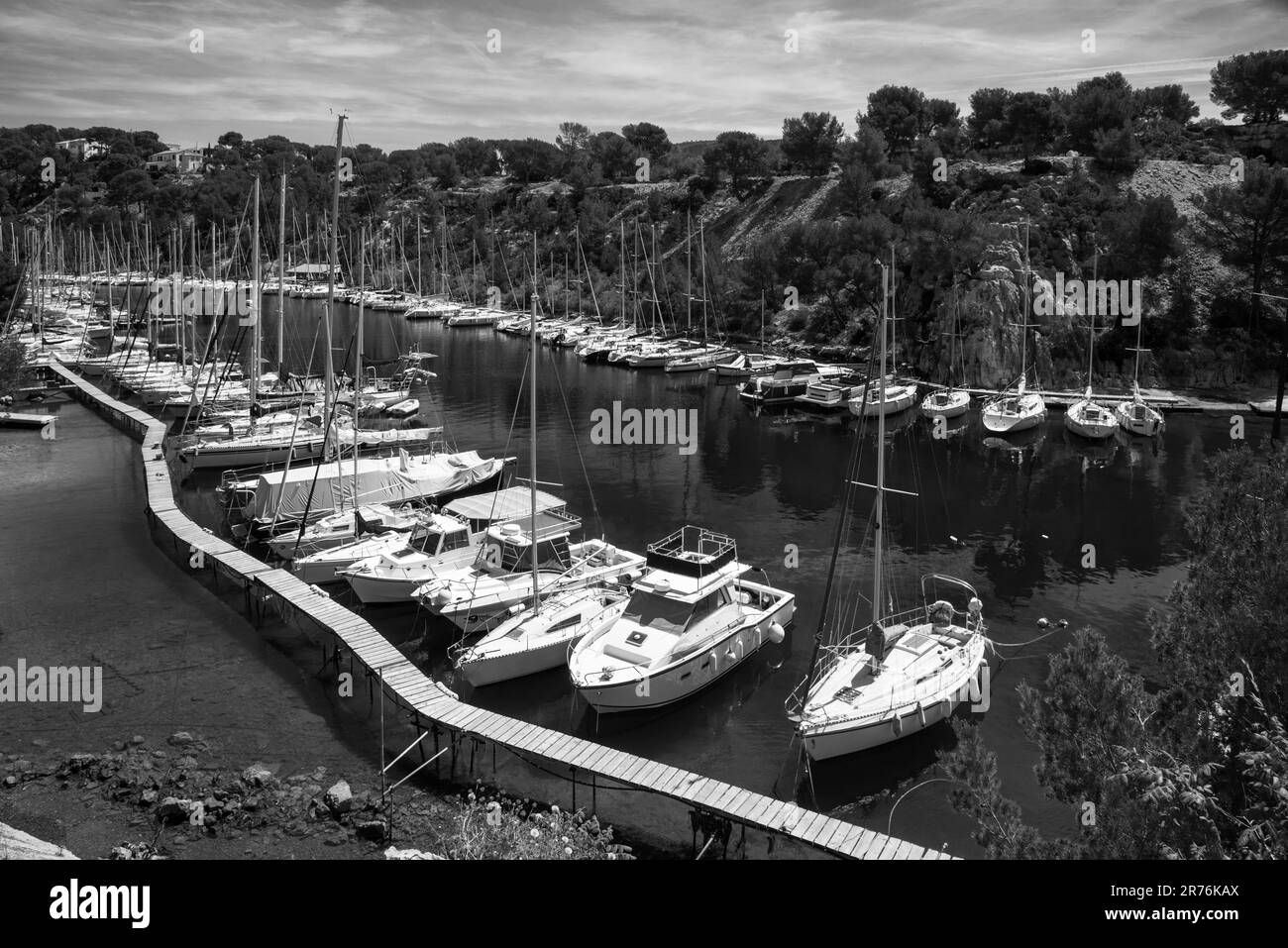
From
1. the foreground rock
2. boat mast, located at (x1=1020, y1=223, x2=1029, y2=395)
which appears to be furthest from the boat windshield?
boat mast, located at (x1=1020, y1=223, x2=1029, y2=395)

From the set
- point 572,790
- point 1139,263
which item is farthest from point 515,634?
point 1139,263

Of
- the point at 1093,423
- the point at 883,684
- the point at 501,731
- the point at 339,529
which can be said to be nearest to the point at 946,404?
the point at 1093,423

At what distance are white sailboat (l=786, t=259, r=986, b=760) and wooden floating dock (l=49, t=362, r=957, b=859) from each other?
2.38m

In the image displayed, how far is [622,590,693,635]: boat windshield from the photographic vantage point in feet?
73.0

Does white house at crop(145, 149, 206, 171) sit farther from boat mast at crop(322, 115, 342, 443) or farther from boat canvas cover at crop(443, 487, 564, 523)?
boat canvas cover at crop(443, 487, 564, 523)

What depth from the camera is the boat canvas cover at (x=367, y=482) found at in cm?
3322

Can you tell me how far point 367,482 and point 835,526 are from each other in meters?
17.3

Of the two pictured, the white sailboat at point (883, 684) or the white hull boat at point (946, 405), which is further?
the white hull boat at point (946, 405)

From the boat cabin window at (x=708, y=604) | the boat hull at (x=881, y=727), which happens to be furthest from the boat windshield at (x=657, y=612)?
the boat hull at (x=881, y=727)

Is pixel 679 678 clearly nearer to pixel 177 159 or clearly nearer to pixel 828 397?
pixel 828 397

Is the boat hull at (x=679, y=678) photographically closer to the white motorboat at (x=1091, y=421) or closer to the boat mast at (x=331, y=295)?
the boat mast at (x=331, y=295)

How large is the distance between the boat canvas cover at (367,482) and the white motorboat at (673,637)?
1304 centimetres

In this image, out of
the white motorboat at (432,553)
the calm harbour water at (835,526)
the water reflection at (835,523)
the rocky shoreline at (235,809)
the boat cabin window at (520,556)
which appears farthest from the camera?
the white motorboat at (432,553)

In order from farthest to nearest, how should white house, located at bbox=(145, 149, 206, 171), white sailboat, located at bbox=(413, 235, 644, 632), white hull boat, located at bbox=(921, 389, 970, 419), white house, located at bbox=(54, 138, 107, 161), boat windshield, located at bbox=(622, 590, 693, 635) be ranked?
white house, located at bbox=(145, 149, 206, 171) → white hull boat, located at bbox=(921, 389, 970, 419) → white house, located at bbox=(54, 138, 107, 161) → white sailboat, located at bbox=(413, 235, 644, 632) → boat windshield, located at bbox=(622, 590, 693, 635)
